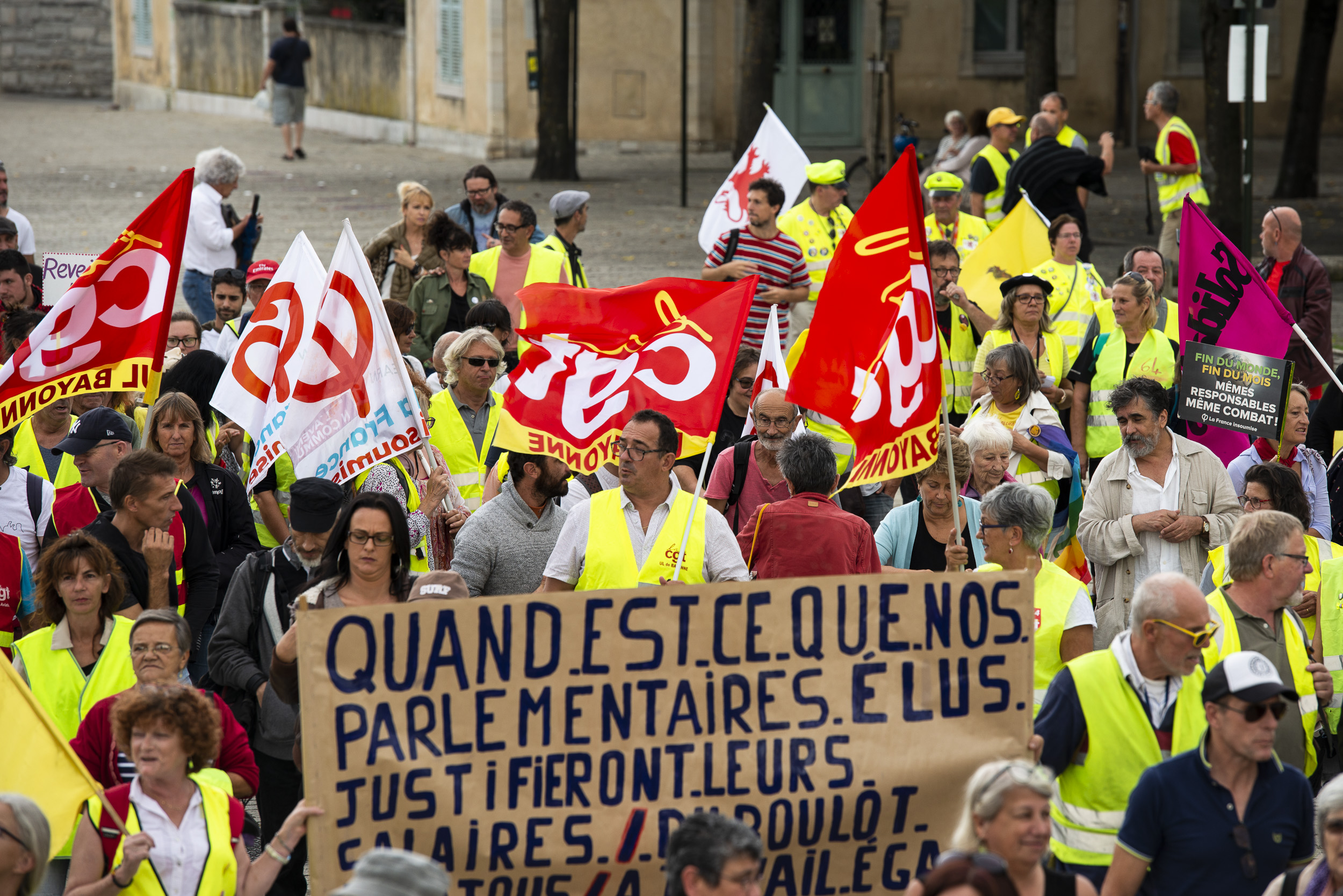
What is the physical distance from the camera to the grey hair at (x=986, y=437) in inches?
280

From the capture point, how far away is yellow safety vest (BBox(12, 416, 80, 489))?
7.42 metres

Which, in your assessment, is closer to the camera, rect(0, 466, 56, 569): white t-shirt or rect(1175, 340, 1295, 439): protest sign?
rect(0, 466, 56, 569): white t-shirt

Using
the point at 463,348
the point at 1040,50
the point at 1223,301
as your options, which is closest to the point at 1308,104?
the point at 1040,50

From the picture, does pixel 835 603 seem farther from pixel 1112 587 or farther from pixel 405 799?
pixel 1112 587

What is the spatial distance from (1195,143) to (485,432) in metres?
10.3

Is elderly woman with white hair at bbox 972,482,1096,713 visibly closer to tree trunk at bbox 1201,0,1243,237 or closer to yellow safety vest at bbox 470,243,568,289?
yellow safety vest at bbox 470,243,568,289

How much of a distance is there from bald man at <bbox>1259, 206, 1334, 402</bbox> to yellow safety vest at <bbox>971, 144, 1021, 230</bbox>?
14.5ft

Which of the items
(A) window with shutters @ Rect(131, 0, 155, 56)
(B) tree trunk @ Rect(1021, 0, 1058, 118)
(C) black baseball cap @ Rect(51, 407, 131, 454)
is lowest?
(C) black baseball cap @ Rect(51, 407, 131, 454)

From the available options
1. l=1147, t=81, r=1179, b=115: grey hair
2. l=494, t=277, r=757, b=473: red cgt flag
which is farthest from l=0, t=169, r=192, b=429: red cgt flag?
l=1147, t=81, r=1179, b=115: grey hair

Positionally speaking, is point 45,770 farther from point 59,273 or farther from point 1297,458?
point 59,273

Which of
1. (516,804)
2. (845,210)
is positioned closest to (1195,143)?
(845,210)

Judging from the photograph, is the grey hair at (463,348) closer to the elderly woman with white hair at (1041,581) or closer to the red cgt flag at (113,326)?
the red cgt flag at (113,326)

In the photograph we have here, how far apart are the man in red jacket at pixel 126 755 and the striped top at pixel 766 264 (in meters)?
6.00

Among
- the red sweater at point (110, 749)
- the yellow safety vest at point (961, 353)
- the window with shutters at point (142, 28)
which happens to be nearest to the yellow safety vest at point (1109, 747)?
the red sweater at point (110, 749)
